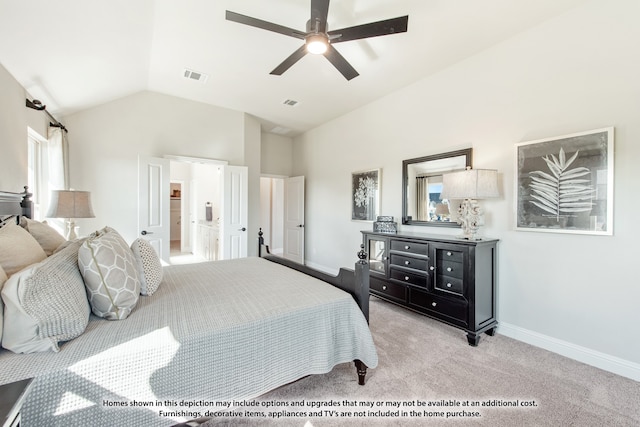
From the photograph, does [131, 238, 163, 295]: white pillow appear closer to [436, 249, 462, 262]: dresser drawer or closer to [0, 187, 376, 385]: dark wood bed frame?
[0, 187, 376, 385]: dark wood bed frame

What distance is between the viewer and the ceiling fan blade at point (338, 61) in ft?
7.77

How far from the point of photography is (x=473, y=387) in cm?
194

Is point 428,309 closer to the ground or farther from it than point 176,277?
closer to the ground

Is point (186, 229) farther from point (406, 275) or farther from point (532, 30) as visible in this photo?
point (532, 30)

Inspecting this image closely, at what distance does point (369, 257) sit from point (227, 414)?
2.57m

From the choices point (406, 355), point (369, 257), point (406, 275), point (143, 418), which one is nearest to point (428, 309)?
point (406, 275)

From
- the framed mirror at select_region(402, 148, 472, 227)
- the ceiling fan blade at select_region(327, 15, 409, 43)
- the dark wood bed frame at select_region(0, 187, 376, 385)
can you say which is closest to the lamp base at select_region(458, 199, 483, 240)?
the framed mirror at select_region(402, 148, 472, 227)

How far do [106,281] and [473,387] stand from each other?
246cm

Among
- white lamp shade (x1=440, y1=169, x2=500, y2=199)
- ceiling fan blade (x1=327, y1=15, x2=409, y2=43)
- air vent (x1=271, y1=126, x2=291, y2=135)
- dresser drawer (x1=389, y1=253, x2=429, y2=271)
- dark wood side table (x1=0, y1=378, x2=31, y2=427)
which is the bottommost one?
dresser drawer (x1=389, y1=253, x2=429, y2=271)

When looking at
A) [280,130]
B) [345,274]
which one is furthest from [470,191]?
[280,130]

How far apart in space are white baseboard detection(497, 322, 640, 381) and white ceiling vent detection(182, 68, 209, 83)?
15.5 feet

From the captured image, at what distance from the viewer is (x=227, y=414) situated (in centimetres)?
163

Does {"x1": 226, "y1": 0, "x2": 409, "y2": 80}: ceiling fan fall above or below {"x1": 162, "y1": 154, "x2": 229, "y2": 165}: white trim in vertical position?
above

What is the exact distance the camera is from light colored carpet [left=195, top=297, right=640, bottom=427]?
1.65 m
